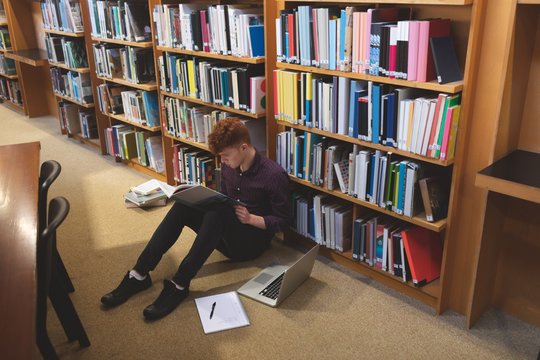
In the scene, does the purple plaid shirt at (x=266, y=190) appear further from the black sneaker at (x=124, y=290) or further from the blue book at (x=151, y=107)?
the blue book at (x=151, y=107)

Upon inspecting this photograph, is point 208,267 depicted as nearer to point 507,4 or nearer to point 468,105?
point 468,105

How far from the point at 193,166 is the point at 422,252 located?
5.80ft

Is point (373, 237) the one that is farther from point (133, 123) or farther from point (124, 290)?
point (133, 123)

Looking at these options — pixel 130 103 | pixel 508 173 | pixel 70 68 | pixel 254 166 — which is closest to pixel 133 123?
pixel 130 103

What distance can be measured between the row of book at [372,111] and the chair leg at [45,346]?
154 centimetres

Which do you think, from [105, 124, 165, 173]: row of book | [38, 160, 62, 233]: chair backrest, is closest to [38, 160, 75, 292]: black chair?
[38, 160, 62, 233]: chair backrest

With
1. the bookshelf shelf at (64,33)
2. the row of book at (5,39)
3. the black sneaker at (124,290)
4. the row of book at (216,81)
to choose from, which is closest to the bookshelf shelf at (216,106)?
the row of book at (216,81)

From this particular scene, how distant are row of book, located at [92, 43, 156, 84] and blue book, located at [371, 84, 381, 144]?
7.34ft

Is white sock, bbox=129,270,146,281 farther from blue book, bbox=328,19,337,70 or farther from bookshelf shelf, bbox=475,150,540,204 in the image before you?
bookshelf shelf, bbox=475,150,540,204

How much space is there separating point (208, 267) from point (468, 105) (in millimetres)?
1585

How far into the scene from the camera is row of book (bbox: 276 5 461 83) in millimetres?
1959

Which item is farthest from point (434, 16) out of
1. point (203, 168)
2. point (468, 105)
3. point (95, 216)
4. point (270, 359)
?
point (95, 216)

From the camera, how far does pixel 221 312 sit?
2309 millimetres

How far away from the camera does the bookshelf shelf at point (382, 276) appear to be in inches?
92.2
